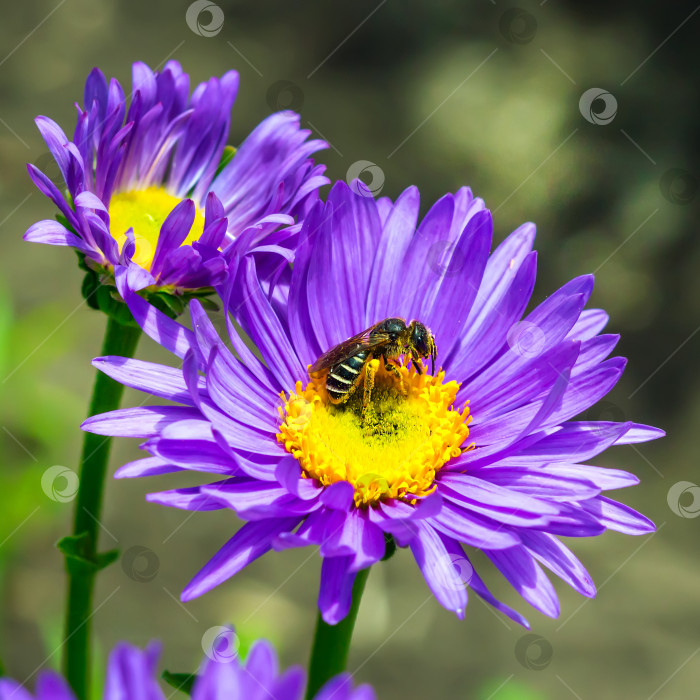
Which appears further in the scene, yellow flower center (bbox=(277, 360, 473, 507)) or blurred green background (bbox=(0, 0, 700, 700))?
blurred green background (bbox=(0, 0, 700, 700))

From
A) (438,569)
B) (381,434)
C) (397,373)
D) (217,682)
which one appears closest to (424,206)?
(397,373)

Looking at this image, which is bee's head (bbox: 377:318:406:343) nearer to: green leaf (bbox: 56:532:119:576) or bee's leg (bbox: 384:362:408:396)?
bee's leg (bbox: 384:362:408:396)

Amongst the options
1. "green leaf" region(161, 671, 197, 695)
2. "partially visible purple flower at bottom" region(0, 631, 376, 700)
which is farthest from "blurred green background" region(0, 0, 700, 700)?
"partially visible purple flower at bottom" region(0, 631, 376, 700)

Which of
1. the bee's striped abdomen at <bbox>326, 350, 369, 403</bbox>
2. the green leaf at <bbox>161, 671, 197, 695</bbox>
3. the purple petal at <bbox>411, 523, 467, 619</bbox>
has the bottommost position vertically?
the green leaf at <bbox>161, 671, 197, 695</bbox>

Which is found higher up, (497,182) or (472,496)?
(497,182)

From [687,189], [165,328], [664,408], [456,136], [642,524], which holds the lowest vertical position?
[165,328]

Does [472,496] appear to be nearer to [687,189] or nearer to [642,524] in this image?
[642,524]

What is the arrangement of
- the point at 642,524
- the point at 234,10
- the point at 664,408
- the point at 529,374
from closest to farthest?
the point at 642,524, the point at 529,374, the point at 664,408, the point at 234,10

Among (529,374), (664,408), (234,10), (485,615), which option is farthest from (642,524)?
(234,10)
